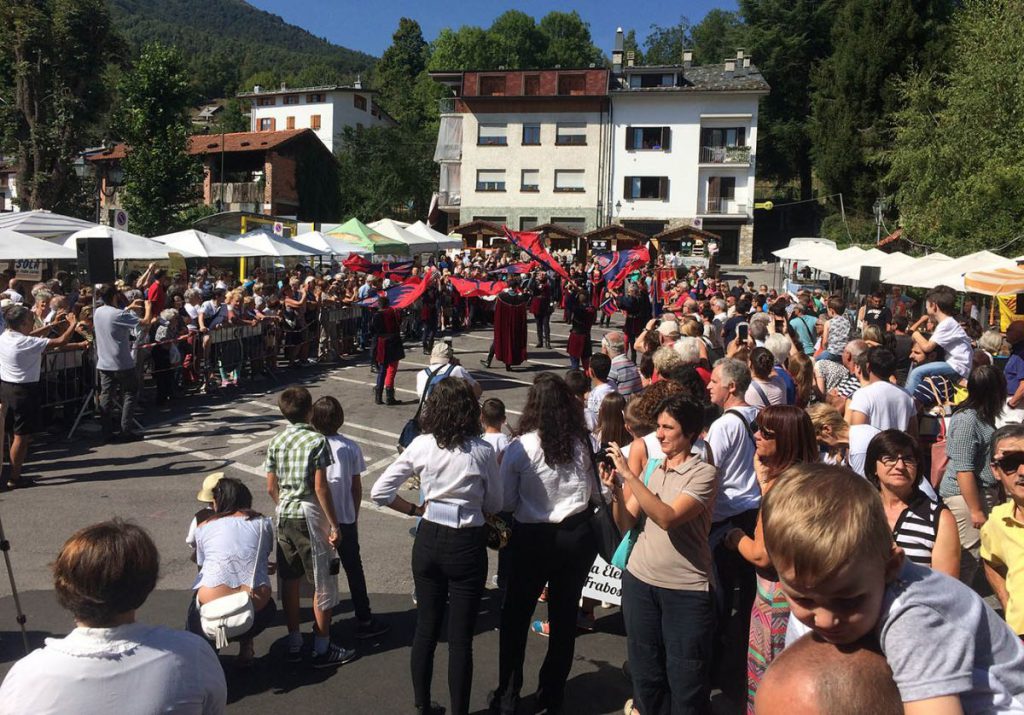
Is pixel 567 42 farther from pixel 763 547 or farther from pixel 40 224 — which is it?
pixel 763 547

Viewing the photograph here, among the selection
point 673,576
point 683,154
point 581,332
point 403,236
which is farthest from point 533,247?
point 683,154

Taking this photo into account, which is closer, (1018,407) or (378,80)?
(1018,407)

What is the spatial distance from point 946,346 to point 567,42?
78939mm

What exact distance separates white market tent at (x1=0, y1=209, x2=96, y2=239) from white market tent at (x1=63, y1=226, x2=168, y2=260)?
28 cm

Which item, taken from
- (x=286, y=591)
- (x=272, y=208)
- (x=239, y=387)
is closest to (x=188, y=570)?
(x=286, y=591)

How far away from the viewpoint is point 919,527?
10.7 ft

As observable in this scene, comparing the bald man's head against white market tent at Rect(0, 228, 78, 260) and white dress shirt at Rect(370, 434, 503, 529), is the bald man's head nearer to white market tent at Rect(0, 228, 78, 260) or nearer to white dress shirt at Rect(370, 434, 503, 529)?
white dress shirt at Rect(370, 434, 503, 529)

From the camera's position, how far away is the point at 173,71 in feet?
127

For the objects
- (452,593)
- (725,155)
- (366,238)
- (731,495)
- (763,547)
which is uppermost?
(725,155)

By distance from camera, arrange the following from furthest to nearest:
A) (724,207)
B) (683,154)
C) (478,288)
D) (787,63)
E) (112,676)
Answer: (787,63), (724,207), (683,154), (478,288), (112,676)

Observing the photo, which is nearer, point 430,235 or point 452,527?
point 452,527

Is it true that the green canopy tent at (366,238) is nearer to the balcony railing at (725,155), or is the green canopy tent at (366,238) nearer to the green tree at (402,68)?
the balcony railing at (725,155)

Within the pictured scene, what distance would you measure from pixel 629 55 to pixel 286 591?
53.1 meters

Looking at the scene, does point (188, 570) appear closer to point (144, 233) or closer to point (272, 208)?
point (144, 233)
